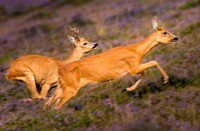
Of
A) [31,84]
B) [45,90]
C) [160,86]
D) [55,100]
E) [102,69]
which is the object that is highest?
[31,84]

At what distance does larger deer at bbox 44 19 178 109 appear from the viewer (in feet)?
37.8

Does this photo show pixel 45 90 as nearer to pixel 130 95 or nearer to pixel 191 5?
pixel 130 95

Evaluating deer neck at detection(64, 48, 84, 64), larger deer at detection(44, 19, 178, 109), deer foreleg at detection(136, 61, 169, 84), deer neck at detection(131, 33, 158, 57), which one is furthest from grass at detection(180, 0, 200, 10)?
deer foreleg at detection(136, 61, 169, 84)

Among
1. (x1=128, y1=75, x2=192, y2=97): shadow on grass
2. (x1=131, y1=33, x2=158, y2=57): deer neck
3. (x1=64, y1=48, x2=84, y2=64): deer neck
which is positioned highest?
(x1=64, y1=48, x2=84, y2=64): deer neck

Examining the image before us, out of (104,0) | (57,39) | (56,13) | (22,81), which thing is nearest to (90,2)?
(104,0)

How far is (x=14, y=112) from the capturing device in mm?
11891

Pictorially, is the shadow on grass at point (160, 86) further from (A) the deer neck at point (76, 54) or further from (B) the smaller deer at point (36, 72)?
(A) the deer neck at point (76, 54)

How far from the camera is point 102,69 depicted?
11656 millimetres

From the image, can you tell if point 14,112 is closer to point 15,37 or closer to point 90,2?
point 15,37

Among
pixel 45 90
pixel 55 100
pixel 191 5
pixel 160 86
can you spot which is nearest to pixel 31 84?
pixel 45 90

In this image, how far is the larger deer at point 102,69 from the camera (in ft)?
37.8

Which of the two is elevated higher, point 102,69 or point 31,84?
point 31,84

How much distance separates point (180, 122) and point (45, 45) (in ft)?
43.5

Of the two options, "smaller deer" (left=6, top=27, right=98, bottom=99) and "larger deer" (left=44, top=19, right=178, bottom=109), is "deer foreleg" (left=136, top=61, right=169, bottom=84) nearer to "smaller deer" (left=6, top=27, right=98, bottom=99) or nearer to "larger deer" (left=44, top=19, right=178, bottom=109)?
"larger deer" (left=44, top=19, right=178, bottom=109)
